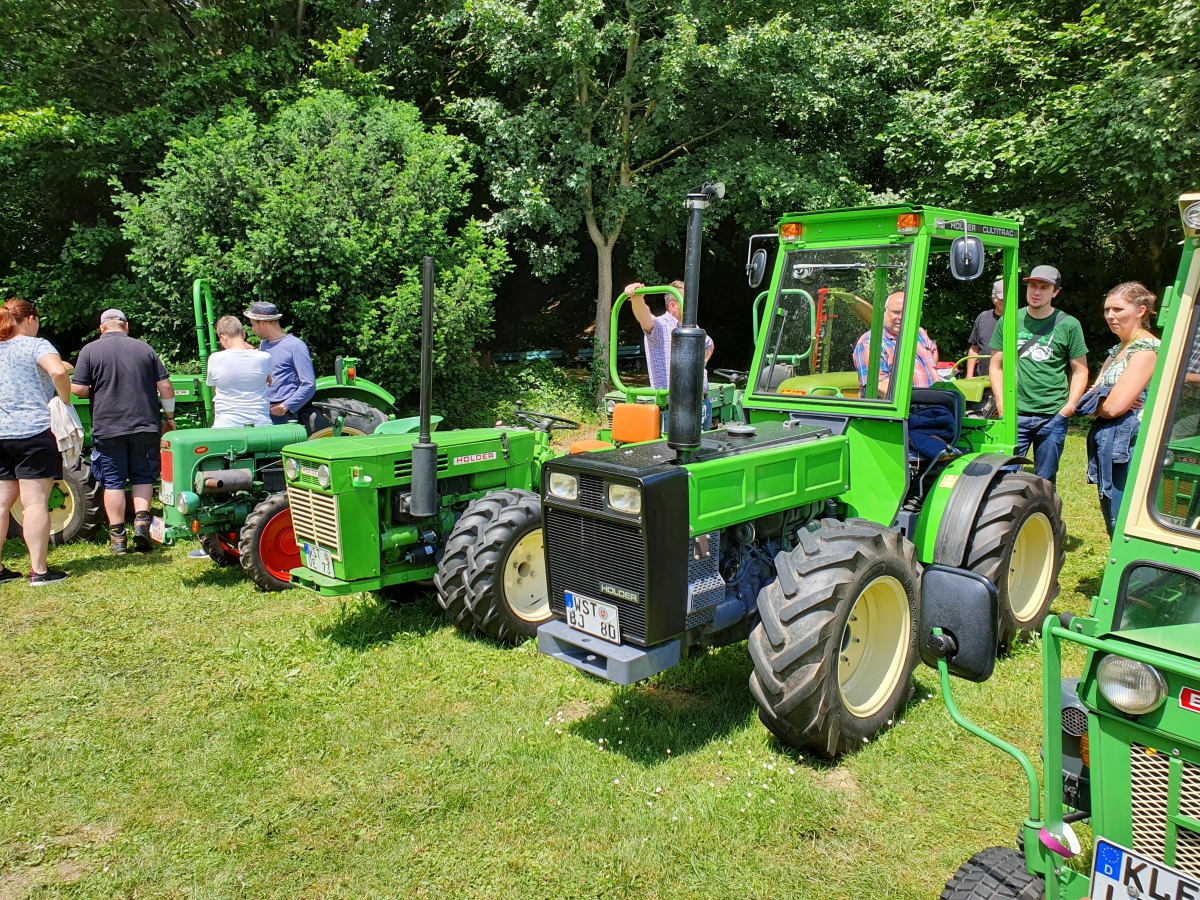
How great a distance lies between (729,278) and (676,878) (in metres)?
16.7

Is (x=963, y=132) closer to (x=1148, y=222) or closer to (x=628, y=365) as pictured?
(x=1148, y=222)

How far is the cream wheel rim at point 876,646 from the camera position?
12.8 feet

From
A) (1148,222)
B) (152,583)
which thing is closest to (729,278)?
(1148,222)

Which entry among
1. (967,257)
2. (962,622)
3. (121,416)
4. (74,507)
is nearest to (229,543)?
(121,416)

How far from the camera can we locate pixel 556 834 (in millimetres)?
3324

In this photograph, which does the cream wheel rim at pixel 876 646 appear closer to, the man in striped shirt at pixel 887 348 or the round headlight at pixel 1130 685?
the man in striped shirt at pixel 887 348

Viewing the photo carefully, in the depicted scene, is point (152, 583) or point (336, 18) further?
point (336, 18)

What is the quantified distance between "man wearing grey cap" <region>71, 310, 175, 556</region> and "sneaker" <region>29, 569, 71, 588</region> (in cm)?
55

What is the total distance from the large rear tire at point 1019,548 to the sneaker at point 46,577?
19.5 ft

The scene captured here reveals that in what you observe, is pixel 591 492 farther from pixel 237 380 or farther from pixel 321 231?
pixel 321 231

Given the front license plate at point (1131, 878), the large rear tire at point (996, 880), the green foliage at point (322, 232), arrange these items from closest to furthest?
the front license plate at point (1131, 878) → the large rear tire at point (996, 880) → the green foliage at point (322, 232)

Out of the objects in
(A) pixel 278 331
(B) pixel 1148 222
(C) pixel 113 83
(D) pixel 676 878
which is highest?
(C) pixel 113 83

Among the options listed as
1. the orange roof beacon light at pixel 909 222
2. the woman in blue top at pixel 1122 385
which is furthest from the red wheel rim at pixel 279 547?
the woman in blue top at pixel 1122 385

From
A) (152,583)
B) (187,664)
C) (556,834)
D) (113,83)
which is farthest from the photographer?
(113,83)
